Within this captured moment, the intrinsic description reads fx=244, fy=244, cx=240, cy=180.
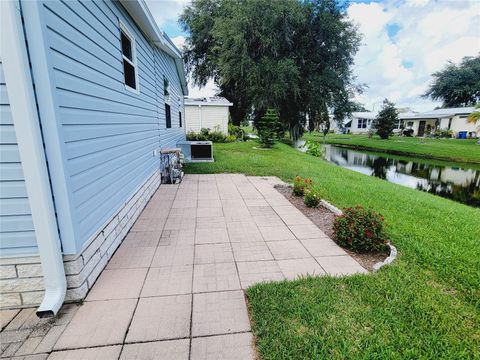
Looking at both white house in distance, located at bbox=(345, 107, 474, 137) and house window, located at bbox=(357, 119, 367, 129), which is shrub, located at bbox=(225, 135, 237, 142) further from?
house window, located at bbox=(357, 119, 367, 129)

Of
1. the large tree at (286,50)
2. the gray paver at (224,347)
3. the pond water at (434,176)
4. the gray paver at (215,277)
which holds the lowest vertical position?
the pond water at (434,176)

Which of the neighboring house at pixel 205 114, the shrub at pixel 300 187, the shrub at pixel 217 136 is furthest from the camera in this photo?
the shrub at pixel 217 136

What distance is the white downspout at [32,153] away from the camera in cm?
162

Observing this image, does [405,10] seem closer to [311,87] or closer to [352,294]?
[311,87]

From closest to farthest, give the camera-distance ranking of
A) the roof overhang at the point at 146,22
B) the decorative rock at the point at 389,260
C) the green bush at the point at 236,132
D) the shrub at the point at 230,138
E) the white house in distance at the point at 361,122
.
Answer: the decorative rock at the point at 389,260
the roof overhang at the point at 146,22
the shrub at the point at 230,138
the green bush at the point at 236,132
the white house in distance at the point at 361,122

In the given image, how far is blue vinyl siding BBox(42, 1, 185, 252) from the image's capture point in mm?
2016

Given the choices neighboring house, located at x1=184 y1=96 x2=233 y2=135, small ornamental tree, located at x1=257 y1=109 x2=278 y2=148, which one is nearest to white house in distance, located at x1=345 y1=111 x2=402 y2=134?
small ornamental tree, located at x1=257 y1=109 x2=278 y2=148

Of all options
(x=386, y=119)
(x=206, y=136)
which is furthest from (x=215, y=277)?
(x=386, y=119)

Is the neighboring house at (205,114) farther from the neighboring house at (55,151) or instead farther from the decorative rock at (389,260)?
the decorative rock at (389,260)

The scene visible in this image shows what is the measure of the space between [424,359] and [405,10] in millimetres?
15367

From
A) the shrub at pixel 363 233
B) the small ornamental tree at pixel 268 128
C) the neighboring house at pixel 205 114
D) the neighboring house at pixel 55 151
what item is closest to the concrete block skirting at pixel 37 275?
the neighboring house at pixel 55 151

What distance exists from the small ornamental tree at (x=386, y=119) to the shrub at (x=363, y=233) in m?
29.8

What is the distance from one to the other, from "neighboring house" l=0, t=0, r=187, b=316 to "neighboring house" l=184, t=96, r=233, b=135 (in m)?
13.4

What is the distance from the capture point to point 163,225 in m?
3.82
